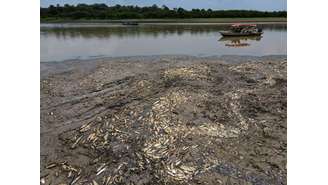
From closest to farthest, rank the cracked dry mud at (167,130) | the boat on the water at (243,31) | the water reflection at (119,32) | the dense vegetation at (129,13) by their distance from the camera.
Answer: the cracked dry mud at (167,130) → the boat on the water at (243,31) → the water reflection at (119,32) → the dense vegetation at (129,13)

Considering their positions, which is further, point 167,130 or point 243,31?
point 243,31

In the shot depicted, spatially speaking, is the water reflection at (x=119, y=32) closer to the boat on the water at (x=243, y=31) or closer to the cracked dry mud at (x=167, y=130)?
the boat on the water at (x=243, y=31)

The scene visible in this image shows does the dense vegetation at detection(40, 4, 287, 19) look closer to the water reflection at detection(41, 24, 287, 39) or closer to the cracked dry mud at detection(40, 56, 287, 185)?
the water reflection at detection(41, 24, 287, 39)

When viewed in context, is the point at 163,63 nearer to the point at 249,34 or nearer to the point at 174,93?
the point at 174,93

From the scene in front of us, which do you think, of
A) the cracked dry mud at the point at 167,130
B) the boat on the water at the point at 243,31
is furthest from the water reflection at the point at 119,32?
the cracked dry mud at the point at 167,130

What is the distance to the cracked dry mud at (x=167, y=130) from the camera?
5.92 m

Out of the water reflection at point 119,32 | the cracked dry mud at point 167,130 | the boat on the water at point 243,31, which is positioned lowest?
the cracked dry mud at point 167,130

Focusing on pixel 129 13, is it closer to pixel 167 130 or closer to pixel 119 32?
pixel 119 32

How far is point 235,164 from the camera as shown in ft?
19.9

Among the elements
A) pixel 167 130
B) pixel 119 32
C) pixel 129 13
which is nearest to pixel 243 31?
pixel 119 32

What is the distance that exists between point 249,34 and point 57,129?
2809 cm

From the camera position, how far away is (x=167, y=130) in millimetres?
7297

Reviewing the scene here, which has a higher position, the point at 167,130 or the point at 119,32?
the point at 119,32

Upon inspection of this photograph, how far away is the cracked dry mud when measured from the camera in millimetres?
5918
